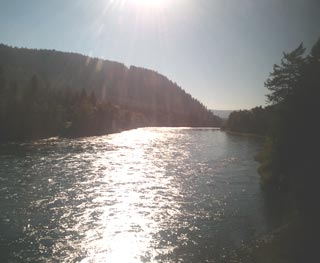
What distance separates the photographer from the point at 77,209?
36.9 meters

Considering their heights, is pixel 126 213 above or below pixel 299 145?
below

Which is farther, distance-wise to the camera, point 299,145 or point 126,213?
point 299,145

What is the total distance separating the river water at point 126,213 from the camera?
26281 mm

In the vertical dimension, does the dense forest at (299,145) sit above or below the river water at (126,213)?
above

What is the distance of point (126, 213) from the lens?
36.3m

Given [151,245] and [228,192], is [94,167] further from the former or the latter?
[151,245]

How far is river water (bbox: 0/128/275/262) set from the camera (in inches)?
1035

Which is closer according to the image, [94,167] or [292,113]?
[292,113]

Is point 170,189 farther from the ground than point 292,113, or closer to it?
closer to it

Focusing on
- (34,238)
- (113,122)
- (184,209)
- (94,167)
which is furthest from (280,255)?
(113,122)

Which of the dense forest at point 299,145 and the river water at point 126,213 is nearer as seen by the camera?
the river water at point 126,213

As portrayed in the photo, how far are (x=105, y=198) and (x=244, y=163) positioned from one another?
43.7 metres

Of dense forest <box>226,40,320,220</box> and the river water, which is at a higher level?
dense forest <box>226,40,320,220</box>

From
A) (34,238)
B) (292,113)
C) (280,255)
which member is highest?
(292,113)
